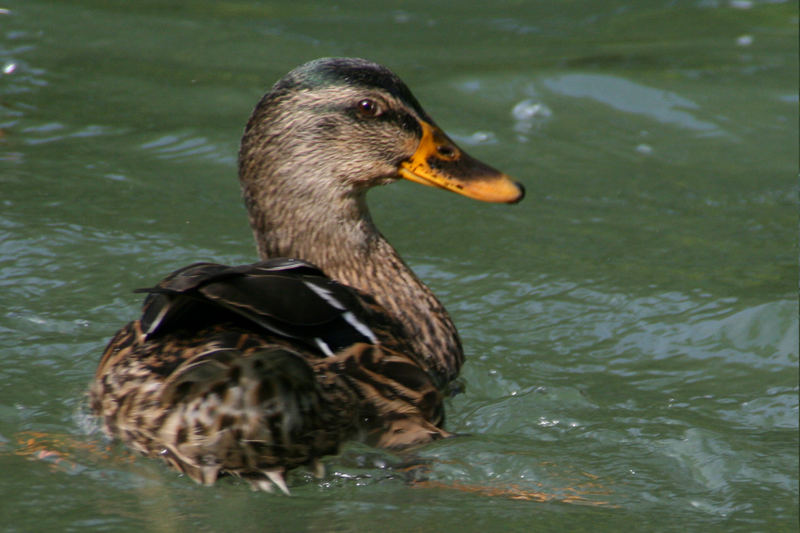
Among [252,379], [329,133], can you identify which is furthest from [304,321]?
[329,133]

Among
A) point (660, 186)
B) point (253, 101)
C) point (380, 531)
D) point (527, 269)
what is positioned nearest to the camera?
point (380, 531)

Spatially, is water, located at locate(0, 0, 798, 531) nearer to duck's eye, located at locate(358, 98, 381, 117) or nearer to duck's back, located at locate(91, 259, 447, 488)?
duck's back, located at locate(91, 259, 447, 488)

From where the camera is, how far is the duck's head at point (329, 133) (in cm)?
450

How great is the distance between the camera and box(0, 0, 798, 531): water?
3.81 m

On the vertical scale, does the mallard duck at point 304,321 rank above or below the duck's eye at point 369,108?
below

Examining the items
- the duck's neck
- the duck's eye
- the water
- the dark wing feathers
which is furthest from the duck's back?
the duck's eye

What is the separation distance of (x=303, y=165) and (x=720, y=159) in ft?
12.1

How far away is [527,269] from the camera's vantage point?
591cm

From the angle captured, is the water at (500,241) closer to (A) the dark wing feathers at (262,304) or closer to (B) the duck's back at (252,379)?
(B) the duck's back at (252,379)

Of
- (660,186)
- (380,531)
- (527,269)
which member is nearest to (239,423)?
(380,531)

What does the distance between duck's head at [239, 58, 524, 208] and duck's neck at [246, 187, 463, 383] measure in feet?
0.19

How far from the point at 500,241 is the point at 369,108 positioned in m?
1.88

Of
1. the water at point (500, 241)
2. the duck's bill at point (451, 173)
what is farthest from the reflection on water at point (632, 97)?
the duck's bill at point (451, 173)

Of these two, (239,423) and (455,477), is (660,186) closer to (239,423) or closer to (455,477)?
(455,477)
